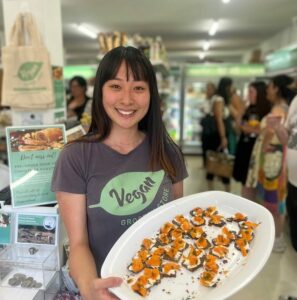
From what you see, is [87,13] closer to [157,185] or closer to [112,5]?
[112,5]

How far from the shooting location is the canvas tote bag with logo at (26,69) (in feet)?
6.51

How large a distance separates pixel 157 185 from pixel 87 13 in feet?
19.8

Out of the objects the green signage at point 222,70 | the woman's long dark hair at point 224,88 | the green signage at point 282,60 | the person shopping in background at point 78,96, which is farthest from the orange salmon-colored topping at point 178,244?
the green signage at point 222,70

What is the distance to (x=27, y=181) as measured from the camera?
1256mm

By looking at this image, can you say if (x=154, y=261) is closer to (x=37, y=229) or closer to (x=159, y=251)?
(x=159, y=251)

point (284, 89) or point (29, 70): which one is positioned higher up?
point (29, 70)

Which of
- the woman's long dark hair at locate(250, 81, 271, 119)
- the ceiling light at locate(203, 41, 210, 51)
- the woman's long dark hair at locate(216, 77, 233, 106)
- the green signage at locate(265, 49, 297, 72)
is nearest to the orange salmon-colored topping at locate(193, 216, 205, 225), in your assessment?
the woman's long dark hair at locate(250, 81, 271, 119)

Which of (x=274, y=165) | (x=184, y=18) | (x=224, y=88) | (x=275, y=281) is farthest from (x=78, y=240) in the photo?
(x=184, y=18)

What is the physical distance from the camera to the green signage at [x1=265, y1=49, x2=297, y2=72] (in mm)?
5848

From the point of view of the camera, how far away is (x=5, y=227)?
120cm

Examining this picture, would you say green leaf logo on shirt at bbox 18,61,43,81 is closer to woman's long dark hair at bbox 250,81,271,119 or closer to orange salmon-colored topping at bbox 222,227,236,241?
orange salmon-colored topping at bbox 222,227,236,241

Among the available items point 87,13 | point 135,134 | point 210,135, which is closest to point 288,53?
point 210,135

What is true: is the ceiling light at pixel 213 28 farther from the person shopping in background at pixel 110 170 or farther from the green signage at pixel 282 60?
the person shopping in background at pixel 110 170

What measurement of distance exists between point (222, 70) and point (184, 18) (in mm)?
1754
